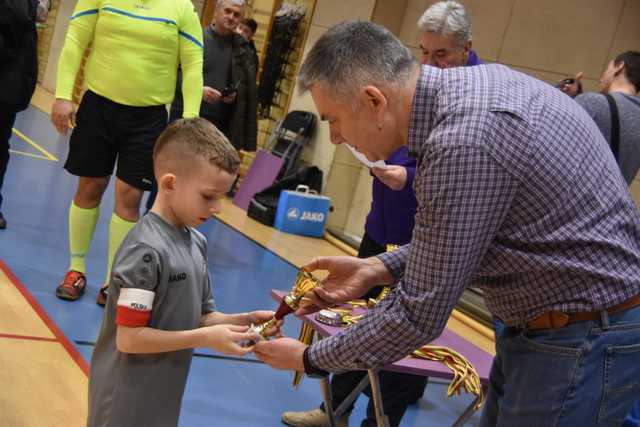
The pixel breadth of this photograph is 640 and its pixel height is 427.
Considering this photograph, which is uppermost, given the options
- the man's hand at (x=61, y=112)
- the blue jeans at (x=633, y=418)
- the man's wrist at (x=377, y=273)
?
the man's wrist at (x=377, y=273)

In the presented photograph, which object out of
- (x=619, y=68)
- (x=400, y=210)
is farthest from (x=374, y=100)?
(x=619, y=68)

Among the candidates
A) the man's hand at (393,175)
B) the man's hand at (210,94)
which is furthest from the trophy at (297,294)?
the man's hand at (210,94)

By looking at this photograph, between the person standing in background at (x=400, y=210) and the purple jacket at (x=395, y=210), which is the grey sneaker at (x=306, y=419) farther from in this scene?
the purple jacket at (x=395, y=210)

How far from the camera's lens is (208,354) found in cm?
379

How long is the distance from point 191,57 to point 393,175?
1511 mm

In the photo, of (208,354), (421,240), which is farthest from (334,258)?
(208,354)

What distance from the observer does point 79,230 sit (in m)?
4.02

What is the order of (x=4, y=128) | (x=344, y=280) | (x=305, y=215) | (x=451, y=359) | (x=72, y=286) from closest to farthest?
(x=344, y=280), (x=451, y=359), (x=72, y=286), (x=4, y=128), (x=305, y=215)

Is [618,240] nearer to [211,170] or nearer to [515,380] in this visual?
[515,380]

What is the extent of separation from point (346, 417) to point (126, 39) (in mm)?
2050

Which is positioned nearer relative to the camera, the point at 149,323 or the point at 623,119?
the point at 149,323

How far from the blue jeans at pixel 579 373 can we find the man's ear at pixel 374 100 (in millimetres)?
566

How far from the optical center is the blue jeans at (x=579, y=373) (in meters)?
1.57

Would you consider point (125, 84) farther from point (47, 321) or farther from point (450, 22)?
point (450, 22)
